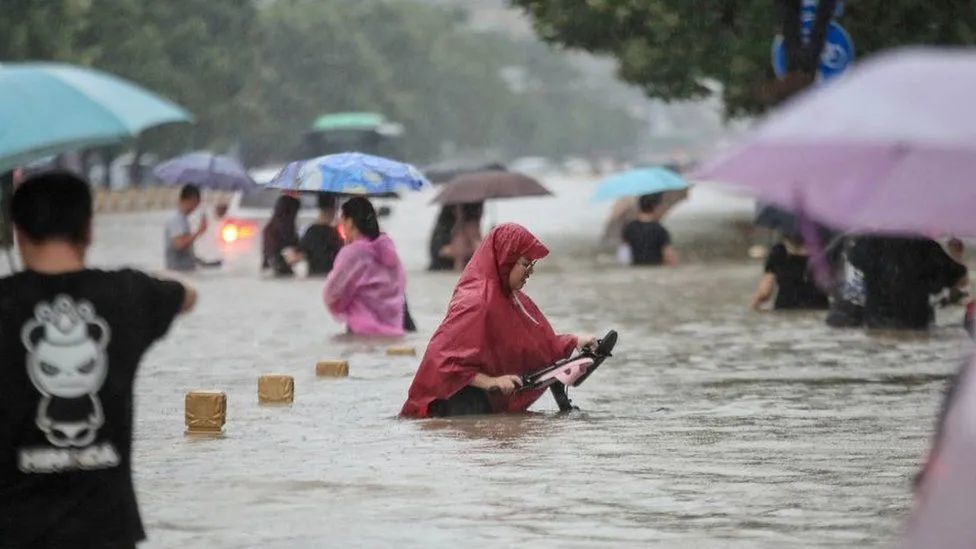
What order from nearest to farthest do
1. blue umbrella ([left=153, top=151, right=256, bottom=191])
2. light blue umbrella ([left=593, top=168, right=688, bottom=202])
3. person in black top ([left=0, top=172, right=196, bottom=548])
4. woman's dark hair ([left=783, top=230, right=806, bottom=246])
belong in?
person in black top ([left=0, top=172, right=196, bottom=548]), woman's dark hair ([left=783, top=230, right=806, bottom=246]), blue umbrella ([left=153, top=151, right=256, bottom=191]), light blue umbrella ([left=593, top=168, right=688, bottom=202])

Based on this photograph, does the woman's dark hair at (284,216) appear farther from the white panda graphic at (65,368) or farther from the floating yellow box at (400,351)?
the white panda graphic at (65,368)

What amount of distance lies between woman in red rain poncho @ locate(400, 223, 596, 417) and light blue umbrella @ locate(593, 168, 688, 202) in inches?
685

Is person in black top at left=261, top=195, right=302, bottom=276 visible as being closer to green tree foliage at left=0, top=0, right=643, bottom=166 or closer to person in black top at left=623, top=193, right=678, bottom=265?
person in black top at left=623, top=193, right=678, bottom=265

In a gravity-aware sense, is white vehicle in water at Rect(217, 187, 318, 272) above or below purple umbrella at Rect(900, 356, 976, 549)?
above

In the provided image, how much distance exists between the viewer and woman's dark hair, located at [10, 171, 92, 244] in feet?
21.5

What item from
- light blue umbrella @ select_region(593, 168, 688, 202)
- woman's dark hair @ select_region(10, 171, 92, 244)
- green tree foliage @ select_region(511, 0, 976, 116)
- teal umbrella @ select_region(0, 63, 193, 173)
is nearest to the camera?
woman's dark hair @ select_region(10, 171, 92, 244)

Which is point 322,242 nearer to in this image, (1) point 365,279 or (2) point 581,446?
(1) point 365,279

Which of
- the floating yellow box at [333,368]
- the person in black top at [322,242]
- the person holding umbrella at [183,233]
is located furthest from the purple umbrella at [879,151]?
the person holding umbrella at [183,233]

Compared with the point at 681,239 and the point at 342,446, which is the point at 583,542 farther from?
the point at 681,239

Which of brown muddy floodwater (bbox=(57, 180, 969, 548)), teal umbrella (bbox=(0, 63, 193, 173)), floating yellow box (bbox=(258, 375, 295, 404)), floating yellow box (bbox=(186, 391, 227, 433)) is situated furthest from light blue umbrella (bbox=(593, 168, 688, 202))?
teal umbrella (bbox=(0, 63, 193, 173))

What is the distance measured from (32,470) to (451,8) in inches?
6186

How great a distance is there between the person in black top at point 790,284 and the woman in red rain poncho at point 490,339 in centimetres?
979

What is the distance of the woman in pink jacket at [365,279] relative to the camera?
18969 mm

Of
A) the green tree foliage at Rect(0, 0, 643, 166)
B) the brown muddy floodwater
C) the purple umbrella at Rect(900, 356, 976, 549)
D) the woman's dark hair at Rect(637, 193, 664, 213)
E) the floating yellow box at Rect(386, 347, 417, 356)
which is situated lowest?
the brown muddy floodwater
